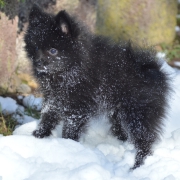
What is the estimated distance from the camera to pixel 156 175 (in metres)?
4.34

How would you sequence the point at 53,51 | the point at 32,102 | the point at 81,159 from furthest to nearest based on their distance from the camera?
the point at 32,102 → the point at 53,51 → the point at 81,159

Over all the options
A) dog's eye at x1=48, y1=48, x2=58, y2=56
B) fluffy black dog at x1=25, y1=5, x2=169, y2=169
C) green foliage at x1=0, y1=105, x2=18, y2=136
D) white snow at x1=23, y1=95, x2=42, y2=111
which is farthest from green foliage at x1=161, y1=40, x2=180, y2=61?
dog's eye at x1=48, y1=48, x2=58, y2=56

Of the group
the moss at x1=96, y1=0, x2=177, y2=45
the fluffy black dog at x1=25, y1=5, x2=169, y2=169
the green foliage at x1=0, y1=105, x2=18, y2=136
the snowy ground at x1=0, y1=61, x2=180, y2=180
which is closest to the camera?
the snowy ground at x1=0, y1=61, x2=180, y2=180

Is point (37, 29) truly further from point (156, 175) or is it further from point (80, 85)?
point (156, 175)

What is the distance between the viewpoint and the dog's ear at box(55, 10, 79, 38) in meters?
4.46

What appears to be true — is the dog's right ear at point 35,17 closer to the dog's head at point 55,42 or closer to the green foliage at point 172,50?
the dog's head at point 55,42

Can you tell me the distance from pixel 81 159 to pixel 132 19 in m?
5.47

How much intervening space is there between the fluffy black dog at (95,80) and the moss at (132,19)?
4.42 m

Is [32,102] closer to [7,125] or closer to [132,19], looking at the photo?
[7,125]

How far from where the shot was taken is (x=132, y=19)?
938cm

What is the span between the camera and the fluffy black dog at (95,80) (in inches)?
180

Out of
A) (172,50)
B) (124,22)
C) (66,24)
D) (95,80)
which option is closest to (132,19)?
(124,22)

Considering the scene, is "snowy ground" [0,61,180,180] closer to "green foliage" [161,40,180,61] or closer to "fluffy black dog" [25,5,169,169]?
"fluffy black dog" [25,5,169,169]

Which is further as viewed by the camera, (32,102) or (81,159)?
(32,102)
